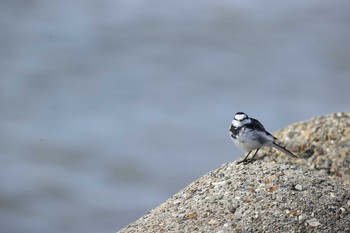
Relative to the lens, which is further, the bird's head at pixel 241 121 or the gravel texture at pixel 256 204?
the bird's head at pixel 241 121

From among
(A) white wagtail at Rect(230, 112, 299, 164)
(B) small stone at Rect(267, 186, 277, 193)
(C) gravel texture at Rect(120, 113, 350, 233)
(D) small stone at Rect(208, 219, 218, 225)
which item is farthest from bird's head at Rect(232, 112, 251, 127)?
(D) small stone at Rect(208, 219, 218, 225)

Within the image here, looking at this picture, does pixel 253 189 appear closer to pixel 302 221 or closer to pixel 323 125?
pixel 302 221

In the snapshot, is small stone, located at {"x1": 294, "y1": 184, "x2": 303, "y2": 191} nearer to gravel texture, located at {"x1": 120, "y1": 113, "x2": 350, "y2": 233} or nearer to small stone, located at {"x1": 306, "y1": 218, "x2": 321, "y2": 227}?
gravel texture, located at {"x1": 120, "y1": 113, "x2": 350, "y2": 233}

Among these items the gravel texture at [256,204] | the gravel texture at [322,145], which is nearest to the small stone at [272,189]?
the gravel texture at [256,204]

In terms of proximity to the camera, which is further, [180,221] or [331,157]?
[331,157]

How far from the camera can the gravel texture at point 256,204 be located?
695 cm

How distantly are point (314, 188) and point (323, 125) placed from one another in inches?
101

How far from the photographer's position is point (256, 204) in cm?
710

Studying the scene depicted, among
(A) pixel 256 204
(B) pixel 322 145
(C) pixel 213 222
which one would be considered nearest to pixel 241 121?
(A) pixel 256 204

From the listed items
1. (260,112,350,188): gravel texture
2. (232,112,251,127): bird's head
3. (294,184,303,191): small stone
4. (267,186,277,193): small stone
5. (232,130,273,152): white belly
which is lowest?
(294,184,303,191): small stone

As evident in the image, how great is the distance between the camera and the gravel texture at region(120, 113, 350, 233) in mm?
6945

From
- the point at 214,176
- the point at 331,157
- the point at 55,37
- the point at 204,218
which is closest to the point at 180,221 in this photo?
the point at 204,218

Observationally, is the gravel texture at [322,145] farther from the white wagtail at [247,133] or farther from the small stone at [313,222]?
the small stone at [313,222]

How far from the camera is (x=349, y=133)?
9.54m
